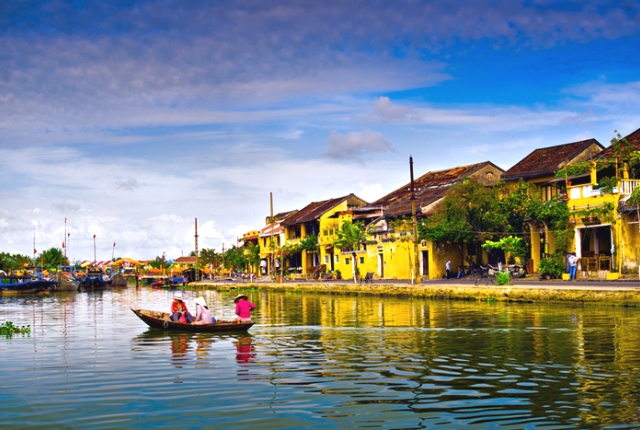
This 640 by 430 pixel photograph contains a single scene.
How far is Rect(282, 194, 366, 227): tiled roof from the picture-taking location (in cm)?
7181

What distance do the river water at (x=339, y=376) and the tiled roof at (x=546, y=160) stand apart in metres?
22.3

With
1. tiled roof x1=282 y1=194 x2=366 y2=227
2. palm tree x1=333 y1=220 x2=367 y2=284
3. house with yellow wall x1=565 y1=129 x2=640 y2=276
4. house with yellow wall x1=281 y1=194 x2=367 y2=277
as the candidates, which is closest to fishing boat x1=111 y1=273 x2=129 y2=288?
house with yellow wall x1=281 y1=194 x2=367 y2=277

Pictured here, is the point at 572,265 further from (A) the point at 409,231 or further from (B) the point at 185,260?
(B) the point at 185,260

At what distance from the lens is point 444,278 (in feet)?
169

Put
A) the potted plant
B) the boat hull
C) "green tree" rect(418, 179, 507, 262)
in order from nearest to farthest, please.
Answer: the potted plant < "green tree" rect(418, 179, 507, 262) < the boat hull

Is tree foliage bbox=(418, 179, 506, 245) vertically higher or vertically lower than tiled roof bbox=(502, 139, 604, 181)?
lower

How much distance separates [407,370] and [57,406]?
22.1ft

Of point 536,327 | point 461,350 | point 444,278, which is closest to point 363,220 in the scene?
point 444,278

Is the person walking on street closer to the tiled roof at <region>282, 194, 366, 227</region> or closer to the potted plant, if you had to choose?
the potted plant

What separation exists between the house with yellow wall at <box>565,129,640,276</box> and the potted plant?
40.9 inches

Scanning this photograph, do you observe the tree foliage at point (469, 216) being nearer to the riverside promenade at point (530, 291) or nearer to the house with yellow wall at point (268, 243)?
the riverside promenade at point (530, 291)

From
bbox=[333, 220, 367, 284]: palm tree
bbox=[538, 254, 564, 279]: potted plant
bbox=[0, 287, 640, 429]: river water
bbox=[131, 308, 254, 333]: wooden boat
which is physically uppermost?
bbox=[333, 220, 367, 284]: palm tree

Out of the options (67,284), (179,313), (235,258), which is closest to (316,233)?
(235,258)

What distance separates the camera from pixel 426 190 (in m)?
60.8
